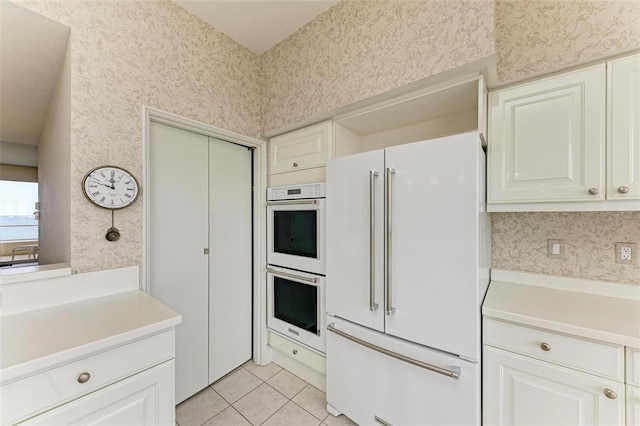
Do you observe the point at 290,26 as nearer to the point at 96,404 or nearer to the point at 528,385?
the point at 96,404

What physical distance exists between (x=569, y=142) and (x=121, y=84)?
8.15 ft

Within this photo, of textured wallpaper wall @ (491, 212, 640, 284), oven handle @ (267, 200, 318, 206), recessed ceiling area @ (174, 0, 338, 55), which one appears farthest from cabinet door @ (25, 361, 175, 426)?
recessed ceiling area @ (174, 0, 338, 55)

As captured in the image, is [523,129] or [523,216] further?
[523,216]

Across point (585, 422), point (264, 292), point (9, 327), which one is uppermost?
point (9, 327)

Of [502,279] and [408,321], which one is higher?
[502,279]

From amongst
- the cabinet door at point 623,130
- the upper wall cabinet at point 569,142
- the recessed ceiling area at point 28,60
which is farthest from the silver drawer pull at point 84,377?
the cabinet door at point 623,130

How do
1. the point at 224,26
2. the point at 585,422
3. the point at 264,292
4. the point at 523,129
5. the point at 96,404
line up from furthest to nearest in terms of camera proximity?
the point at 264,292 < the point at 224,26 < the point at 523,129 < the point at 585,422 < the point at 96,404

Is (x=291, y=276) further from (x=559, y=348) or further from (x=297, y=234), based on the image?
(x=559, y=348)

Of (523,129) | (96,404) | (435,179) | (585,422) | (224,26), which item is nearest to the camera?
(96,404)

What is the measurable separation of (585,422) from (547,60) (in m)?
1.81

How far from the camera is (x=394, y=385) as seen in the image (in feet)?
4.46

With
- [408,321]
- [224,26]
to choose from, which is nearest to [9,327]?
[408,321]

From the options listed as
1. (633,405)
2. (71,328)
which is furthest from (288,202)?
(633,405)

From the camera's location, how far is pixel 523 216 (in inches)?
62.7
